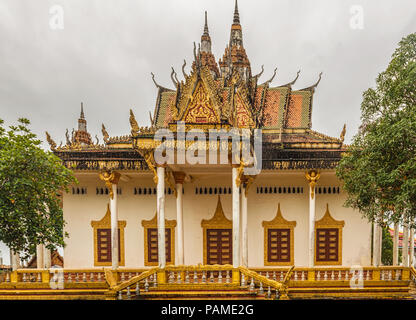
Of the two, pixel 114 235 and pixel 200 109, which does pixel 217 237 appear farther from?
pixel 200 109

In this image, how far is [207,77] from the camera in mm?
9695

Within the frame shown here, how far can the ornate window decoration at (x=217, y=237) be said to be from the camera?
13609mm

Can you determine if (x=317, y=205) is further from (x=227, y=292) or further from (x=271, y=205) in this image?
(x=227, y=292)

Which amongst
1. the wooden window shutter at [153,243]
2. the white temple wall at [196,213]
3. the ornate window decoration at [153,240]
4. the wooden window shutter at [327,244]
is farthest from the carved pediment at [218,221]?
the wooden window shutter at [327,244]

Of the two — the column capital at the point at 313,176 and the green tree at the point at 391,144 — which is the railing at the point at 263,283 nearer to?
the green tree at the point at 391,144

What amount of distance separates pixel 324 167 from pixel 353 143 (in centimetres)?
257

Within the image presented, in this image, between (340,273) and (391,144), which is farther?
(340,273)

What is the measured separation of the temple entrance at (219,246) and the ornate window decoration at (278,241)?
173 centimetres

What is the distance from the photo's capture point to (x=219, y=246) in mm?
13695

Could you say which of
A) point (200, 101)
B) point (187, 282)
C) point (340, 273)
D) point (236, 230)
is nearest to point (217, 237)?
point (236, 230)

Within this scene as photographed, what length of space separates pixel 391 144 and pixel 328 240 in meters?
7.13

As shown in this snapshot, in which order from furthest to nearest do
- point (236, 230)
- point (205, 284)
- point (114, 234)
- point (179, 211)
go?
1. point (179, 211)
2. point (114, 234)
3. point (236, 230)
4. point (205, 284)

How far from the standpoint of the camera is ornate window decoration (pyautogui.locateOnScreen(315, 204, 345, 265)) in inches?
523
